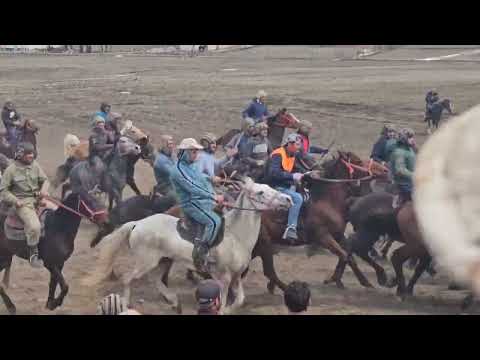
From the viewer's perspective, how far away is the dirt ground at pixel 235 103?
9.48 m

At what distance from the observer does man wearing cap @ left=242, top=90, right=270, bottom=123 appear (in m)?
9.81

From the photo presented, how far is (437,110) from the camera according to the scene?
32.3 feet

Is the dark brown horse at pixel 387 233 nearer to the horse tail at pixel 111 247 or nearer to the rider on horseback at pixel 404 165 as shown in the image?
the rider on horseback at pixel 404 165

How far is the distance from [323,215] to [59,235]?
2.89 metres

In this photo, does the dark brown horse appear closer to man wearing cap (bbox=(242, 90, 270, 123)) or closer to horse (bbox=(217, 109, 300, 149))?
horse (bbox=(217, 109, 300, 149))

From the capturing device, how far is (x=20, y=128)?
32.7ft

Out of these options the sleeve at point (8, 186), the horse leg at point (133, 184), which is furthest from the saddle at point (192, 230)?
the sleeve at point (8, 186)

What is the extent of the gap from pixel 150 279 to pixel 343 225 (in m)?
2.24

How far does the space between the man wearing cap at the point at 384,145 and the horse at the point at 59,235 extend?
10.3ft

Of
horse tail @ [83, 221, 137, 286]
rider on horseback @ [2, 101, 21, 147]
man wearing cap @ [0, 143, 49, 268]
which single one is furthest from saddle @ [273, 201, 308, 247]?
rider on horseback @ [2, 101, 21, 147]

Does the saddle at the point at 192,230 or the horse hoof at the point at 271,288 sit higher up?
the saddle at the point at 192,230

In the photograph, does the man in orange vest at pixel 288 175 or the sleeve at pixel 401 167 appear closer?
the man in orange vest at pixel 288 175

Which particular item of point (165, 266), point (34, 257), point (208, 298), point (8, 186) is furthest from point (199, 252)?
point (208, 298)

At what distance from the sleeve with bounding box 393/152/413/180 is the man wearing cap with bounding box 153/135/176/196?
2462 mm
